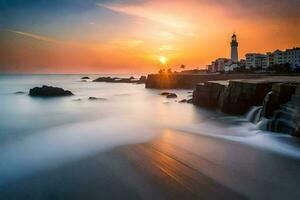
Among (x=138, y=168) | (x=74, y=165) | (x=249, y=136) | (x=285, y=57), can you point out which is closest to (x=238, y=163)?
(x=138, y=168)

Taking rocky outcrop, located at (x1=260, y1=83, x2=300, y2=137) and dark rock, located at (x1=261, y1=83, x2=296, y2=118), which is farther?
dark rock, located at (x1=261, y1=83, x2=296, y2=118)

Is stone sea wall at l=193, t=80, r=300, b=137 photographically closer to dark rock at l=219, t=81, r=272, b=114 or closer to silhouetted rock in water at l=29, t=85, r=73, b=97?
dark rock at l=219, t=81, r=272, b=114

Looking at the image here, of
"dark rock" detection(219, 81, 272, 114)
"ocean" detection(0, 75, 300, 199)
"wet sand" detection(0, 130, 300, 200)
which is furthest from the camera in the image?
"dark rock" detection(219, 81, 272, 114)

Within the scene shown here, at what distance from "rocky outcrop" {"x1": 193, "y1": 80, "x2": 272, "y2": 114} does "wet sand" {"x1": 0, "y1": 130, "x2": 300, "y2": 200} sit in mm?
7643

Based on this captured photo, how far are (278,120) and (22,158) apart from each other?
1098 centimetres

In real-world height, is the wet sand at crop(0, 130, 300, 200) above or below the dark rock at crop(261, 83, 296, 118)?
below

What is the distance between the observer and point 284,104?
12914 mm

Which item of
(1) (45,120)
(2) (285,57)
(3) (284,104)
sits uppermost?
(2) (285,57)

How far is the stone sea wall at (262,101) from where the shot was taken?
39.5 ft

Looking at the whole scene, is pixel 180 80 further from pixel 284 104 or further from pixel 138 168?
pixel 138 168

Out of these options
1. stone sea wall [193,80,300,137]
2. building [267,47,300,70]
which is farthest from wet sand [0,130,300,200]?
building [267,47,300,70]

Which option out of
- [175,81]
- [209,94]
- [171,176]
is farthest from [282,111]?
[175,81]

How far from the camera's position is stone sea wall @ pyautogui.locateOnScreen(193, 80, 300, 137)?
1205 centimetres

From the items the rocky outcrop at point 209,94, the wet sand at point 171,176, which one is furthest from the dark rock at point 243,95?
the wet sand at point 171,176
